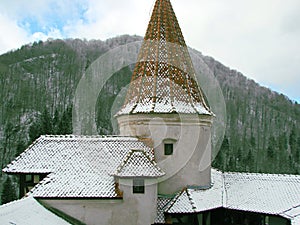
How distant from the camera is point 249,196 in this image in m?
16.8

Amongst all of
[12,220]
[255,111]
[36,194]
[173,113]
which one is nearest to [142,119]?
[173,113]

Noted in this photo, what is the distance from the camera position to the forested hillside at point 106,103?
65.3m

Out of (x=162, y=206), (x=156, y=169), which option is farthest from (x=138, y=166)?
(x=162, y=206)

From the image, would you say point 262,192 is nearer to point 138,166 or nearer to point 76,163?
point 138,166

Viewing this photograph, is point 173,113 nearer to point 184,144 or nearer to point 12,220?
point 184,144

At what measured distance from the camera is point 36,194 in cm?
1435

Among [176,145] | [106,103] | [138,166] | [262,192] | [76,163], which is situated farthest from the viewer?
[106,103]

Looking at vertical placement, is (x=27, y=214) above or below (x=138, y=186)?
below

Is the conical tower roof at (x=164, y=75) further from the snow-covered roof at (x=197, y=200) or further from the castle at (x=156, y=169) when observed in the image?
the snow-covered roof at (x=197, y=200)

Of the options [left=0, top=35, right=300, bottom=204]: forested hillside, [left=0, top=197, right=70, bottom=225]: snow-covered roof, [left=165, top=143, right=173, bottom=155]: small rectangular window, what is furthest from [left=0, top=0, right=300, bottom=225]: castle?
[left=0, top=35, right=300, bottom=204]: forested hillside

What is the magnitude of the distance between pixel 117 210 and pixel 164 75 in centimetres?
705

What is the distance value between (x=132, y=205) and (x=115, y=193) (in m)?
0.87

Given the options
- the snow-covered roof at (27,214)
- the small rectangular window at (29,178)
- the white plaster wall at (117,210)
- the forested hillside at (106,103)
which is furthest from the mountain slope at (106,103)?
the snow-covered roof at (27,214)

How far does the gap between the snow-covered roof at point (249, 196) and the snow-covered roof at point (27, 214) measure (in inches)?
191
